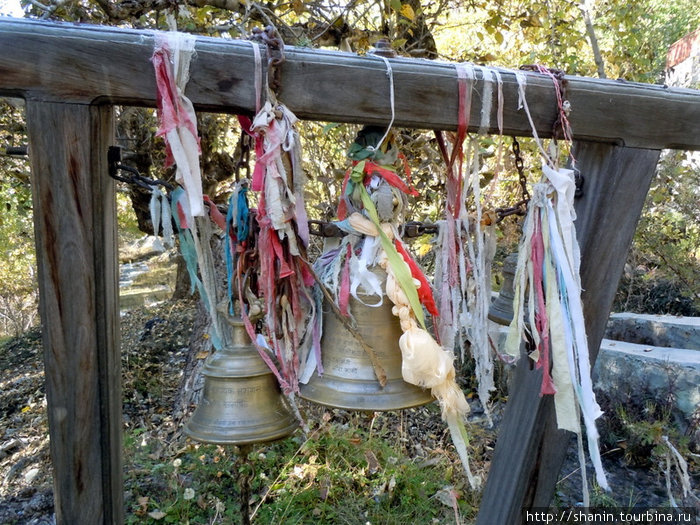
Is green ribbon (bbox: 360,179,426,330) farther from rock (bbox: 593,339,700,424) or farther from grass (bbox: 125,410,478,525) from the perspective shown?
rock (bbox: 593,339,700,424)

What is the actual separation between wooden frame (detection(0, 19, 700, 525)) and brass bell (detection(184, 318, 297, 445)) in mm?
220

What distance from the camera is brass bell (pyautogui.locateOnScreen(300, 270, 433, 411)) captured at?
122 centimetres

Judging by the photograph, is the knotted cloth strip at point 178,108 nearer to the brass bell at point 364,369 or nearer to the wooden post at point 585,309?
the brass bell at point 364,369

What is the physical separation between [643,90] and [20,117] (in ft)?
14.4

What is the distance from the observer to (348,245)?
1278mm

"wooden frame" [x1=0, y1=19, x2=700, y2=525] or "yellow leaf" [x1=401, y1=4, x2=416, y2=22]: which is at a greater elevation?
"yellow leaf" [x1=401, y1=4, x2=416, y2=22]

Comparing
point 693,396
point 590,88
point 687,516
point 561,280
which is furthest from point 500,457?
point 693,396

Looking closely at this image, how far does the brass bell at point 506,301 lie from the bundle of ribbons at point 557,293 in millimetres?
514

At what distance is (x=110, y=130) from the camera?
1200 mm

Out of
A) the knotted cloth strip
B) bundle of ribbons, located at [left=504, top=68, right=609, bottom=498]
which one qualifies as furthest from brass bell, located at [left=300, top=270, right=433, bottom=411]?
the knotted cloth strip

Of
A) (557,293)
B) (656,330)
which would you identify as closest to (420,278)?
(557,293)

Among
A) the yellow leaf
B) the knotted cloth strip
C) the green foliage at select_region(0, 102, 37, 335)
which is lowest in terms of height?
the green foliage at select_region(0, 102, 37, 335)

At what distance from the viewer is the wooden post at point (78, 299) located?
1102 millimetres

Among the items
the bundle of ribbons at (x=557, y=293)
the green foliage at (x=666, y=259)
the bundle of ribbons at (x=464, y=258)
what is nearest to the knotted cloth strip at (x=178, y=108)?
the bundle of ribbons at (x=464, y=258)
